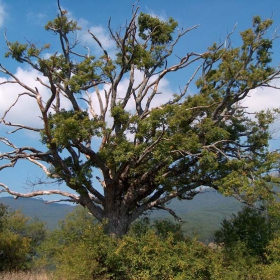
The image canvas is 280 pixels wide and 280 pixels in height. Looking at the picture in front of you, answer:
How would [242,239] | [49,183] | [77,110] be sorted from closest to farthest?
[242,239] → [77,110] → [49,183]

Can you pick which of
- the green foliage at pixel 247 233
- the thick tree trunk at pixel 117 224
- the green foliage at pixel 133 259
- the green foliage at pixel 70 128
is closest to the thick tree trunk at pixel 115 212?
the thick tree trunk at pixel 117 224

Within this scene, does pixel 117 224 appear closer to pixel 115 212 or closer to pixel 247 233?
pixel 115 212

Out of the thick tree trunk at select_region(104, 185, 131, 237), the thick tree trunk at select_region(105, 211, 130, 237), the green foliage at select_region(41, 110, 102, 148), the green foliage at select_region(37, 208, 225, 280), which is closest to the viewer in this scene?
the green foliage at select_region(37, 208, 225, 280)

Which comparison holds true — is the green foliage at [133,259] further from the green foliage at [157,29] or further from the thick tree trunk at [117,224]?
the green foliage at [157,29]

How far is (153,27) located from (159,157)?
9.12 meters

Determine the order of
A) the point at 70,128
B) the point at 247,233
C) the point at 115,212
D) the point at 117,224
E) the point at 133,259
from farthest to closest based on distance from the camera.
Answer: the point at 115,212 → the point at 117,224 → the point at 247,233 → the point at 70,128 → the point at 133,259

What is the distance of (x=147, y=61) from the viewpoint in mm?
21594

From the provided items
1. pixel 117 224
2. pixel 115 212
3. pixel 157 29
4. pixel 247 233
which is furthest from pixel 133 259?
pixel 157 29

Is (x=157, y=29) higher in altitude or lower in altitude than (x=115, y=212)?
higher

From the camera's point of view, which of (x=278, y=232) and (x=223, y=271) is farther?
(x=278, y=232)

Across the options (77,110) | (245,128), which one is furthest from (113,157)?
(245,128)

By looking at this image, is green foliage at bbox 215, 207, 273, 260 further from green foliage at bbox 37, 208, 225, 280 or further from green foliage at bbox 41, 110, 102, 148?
green foliage at bbox 41, 110, 102, 148

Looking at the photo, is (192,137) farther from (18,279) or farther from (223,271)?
(18,279)

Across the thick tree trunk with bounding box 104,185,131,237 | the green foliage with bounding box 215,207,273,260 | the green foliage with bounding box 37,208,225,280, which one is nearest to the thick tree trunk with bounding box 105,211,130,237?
the thick tree trunk with bounding box 104,185,131,237
